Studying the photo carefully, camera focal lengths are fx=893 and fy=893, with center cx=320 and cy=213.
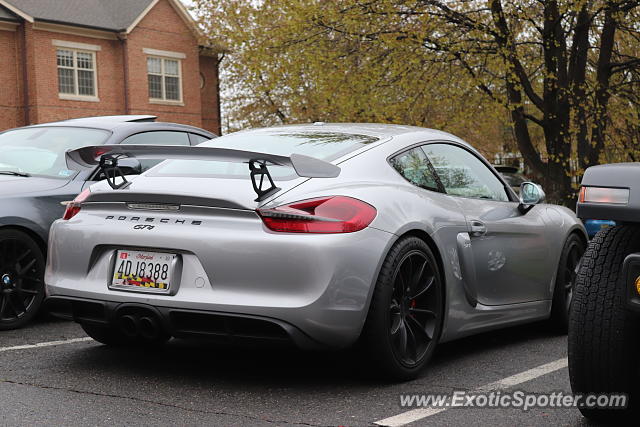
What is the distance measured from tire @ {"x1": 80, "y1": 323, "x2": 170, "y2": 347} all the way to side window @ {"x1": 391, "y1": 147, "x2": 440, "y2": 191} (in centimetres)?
173

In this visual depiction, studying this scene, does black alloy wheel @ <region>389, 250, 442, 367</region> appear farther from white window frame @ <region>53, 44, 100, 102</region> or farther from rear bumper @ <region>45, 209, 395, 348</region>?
white window frame @ <region>53, 44, 100, 102</region>

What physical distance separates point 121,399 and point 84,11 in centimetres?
3159

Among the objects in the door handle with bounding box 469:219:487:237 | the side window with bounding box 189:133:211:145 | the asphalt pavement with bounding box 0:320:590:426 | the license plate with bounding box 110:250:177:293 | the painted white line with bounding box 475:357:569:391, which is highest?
the side window with bounding box 189:133:211:145

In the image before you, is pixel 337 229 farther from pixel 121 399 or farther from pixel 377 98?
pixel 377 98

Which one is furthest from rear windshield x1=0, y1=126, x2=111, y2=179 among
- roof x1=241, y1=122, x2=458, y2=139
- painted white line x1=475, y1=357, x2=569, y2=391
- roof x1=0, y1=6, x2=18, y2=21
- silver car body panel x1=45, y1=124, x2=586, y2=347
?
roof x1=0, y1=6, x2=18, y2=21

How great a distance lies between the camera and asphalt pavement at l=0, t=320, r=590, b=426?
398cm

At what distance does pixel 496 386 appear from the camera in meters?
4.66

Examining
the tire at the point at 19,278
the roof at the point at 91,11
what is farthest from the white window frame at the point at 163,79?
the tire at the point at 19,278

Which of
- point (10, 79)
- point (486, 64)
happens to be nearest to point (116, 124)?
point (486, 64)

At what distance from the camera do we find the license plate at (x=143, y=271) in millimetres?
4367

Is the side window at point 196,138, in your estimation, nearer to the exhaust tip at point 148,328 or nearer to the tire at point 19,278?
the tire at point 19,278

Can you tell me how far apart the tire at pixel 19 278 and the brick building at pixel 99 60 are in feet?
86.3

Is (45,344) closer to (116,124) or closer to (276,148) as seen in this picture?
(276,148)

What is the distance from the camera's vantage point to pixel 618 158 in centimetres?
2009
